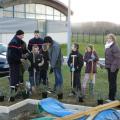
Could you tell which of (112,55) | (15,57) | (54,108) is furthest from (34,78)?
(54,108)

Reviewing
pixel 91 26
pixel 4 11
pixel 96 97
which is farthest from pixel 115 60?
pixel 4 11

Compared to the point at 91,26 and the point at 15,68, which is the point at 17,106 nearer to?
the point at 15,68

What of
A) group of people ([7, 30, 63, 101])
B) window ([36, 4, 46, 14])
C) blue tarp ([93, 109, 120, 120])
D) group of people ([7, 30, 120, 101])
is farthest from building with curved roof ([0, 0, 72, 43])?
blue tarp ([93, 109, 120, 120])

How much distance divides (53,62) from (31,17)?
29902 mm

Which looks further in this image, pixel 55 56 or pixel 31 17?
pixel 31 17

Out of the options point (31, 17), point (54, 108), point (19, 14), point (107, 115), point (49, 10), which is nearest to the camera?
point (107, 115)

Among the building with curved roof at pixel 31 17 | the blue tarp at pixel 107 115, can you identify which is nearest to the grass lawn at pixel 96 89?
the blue tarp at pixel 107 115

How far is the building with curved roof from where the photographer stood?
3501 cm

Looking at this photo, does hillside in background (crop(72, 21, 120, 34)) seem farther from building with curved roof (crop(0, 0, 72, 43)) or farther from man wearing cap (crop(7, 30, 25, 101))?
building with curved roof (crop(0, 0, 72, 43))

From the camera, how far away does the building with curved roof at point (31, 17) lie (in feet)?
115

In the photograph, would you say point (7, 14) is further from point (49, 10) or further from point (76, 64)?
point (76, 64)

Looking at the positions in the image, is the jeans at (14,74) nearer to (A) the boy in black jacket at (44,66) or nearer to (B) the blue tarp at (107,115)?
(A) the boy in black jacket at (44,66)

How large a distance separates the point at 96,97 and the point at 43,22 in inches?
1054

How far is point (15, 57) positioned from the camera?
40.6 feet
